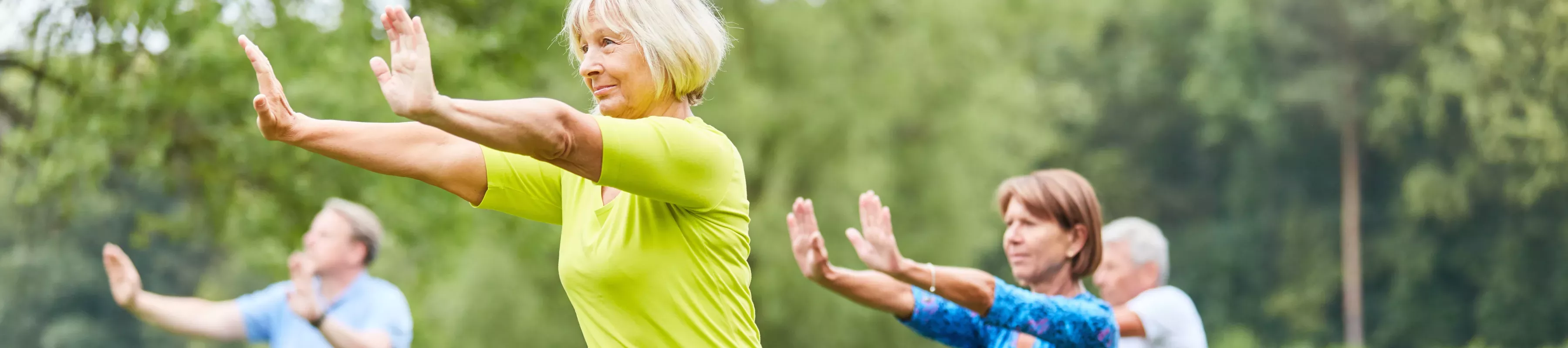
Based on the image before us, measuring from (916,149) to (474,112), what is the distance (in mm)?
15556

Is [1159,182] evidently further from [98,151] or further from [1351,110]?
[98,151]

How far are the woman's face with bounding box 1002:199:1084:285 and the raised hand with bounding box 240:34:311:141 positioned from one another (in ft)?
6.47

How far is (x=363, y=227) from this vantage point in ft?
17.0

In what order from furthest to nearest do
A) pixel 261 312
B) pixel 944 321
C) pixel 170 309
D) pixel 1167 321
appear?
1. pixel 261 312
2. pixel 170 309
3. pixel 1167 321
4. pixel 944 321

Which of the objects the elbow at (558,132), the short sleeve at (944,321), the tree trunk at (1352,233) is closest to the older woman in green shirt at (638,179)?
the elbow at (558,132)

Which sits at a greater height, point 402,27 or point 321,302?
point 402,27

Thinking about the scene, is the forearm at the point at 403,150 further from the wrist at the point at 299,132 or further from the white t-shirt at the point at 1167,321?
the white t-shirt at the point at 1167,321

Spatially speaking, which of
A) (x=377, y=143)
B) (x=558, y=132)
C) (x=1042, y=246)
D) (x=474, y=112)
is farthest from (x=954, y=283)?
(x=474, y=112)

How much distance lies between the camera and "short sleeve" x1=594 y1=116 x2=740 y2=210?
77.9 inches

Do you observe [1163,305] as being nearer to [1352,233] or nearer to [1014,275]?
[1014,275]

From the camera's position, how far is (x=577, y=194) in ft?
8.07

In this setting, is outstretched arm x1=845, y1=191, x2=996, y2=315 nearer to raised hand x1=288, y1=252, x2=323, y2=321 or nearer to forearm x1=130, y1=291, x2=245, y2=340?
raised hand x1=288, y1=252, x2=323, y2=321

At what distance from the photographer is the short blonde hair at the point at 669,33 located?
2.29 m

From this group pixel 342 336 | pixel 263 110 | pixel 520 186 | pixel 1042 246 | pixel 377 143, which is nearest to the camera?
pixel 263 110
